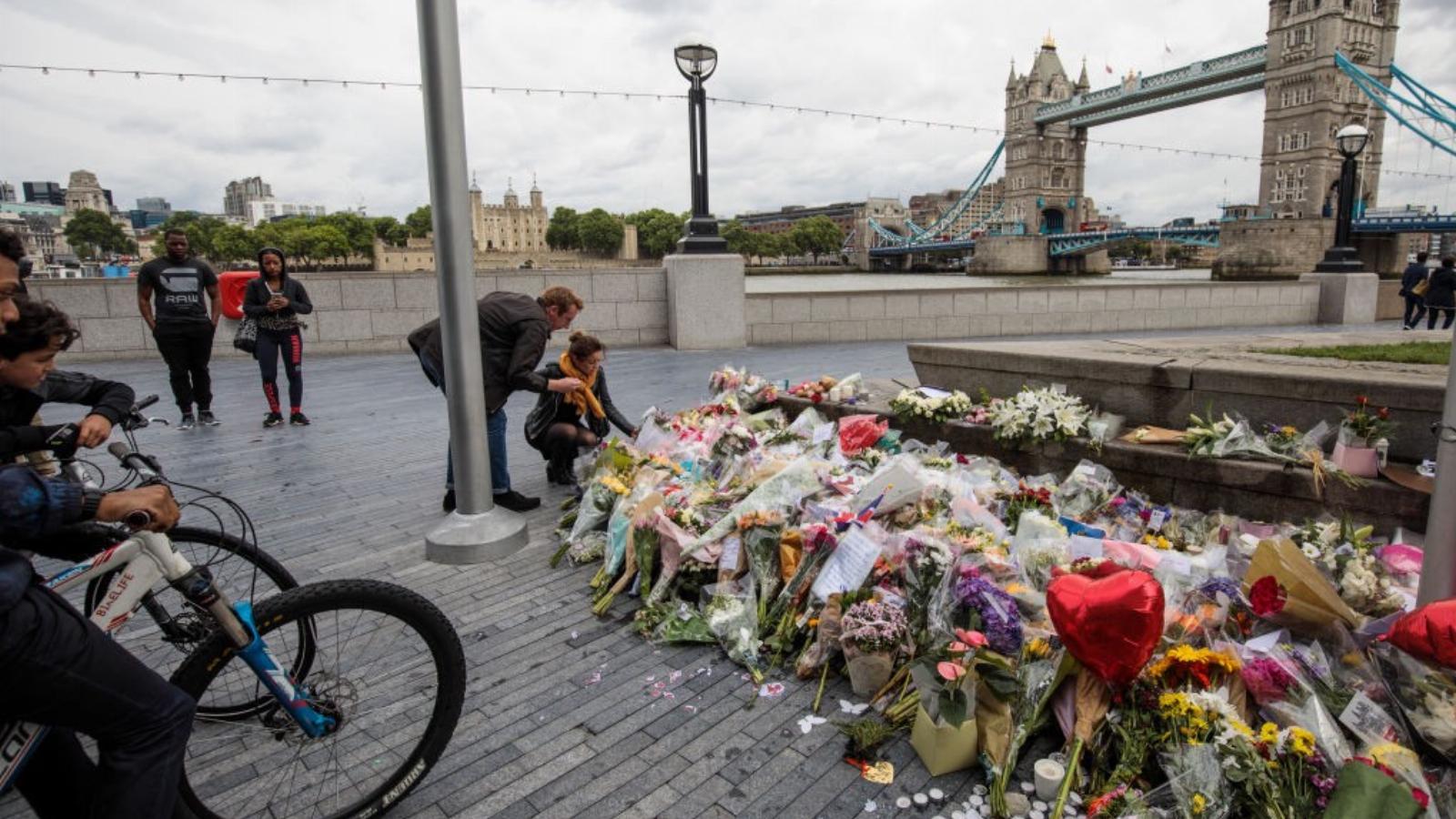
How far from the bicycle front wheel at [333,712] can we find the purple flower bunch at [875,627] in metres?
1.38

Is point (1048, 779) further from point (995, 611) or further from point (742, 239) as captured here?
point (742, 239)

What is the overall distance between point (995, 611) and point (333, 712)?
2118mm

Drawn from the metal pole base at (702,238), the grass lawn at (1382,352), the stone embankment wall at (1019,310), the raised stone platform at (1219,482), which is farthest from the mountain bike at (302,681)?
the stone embankment wall at (1019,310)

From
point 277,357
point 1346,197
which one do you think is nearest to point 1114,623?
point 277,357

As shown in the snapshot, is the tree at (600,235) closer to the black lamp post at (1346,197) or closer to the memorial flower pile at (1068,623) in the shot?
the black lamp post at (1346,197)

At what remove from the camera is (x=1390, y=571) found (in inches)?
122

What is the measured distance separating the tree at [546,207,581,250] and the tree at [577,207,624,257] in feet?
7.99

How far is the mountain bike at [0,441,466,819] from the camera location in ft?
6.72

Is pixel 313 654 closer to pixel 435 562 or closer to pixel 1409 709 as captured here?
pixel 435 562

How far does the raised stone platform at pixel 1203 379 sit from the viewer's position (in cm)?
403

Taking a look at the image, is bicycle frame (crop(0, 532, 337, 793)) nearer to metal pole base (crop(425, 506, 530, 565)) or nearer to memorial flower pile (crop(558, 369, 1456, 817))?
memorial flower pile (crop(558, 369, 1456, 817))

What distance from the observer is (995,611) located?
2.80 m

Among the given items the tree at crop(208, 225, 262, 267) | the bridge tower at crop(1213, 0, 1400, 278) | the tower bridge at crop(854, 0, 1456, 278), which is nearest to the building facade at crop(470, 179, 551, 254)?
the tree at crop(208, 225, 262, 267)

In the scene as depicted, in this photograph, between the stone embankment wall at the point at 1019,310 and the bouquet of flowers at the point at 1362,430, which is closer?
the bouquet of flowers at the point at 1362,430
